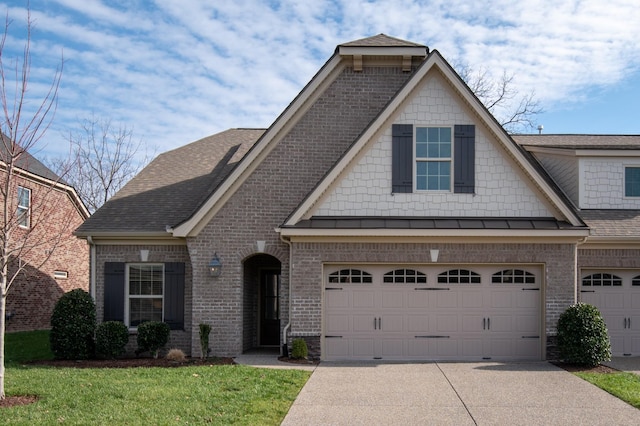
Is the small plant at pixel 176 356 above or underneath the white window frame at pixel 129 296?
underneath

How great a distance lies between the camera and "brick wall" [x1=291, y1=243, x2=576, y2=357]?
15352 mm

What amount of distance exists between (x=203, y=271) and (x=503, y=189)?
24.0 feet

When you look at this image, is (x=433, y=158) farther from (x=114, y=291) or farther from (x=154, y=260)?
(x=114, y=291)

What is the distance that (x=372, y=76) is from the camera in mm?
17203

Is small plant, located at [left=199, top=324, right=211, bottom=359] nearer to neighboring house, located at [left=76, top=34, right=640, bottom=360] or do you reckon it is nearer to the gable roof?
neighboring house, located at [left=76, top=34, right=640, bottom=360]

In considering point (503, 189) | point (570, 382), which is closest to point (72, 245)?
point (503, 189)

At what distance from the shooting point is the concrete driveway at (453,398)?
956cm

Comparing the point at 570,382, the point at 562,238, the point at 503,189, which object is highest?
the point at 503,189

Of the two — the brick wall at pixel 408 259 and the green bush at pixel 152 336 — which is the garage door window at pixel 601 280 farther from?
the green bush at pixel 152 336

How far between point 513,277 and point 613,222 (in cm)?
321

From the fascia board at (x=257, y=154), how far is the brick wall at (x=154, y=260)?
4.03ft

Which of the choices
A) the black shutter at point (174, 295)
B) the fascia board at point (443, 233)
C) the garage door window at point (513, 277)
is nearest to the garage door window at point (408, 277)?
the fascia board at point (443, 233)

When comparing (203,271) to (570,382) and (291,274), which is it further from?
(570,382)

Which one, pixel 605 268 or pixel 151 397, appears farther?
pixel 605 268
